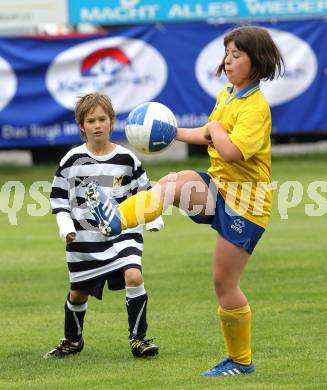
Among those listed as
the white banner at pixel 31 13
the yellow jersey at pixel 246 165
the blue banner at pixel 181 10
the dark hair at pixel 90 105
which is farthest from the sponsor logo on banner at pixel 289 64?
the yellow jersey at pixel 246 165

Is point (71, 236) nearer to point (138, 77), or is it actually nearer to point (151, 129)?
point (151, 129)

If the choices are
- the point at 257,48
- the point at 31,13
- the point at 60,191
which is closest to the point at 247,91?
the point at 257,48

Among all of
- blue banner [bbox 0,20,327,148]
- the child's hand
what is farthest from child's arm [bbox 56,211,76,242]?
blue banner [bbox 0,20,327,148]

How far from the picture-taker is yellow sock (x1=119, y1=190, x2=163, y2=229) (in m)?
5.67

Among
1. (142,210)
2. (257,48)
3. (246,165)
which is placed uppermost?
(257,48)

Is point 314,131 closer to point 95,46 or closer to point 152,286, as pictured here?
point 95,46

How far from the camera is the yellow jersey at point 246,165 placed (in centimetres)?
568

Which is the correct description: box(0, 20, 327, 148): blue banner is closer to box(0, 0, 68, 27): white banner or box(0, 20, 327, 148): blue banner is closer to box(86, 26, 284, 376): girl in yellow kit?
box(0, 0, 68, 27): white banner

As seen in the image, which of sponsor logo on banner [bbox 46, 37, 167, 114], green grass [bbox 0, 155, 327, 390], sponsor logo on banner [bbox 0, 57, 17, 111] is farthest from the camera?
sponsor logo on banner [bbox 46, 37, 167, 114]

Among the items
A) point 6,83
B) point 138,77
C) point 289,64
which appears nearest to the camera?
point 6,83

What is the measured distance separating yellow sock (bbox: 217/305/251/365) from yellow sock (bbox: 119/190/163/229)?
676 mm

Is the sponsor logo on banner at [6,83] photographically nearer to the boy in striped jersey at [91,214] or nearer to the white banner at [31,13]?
the white banner at [31,13]

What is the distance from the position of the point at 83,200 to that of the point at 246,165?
1319 millimetres

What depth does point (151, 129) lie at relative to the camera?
5637 mm
